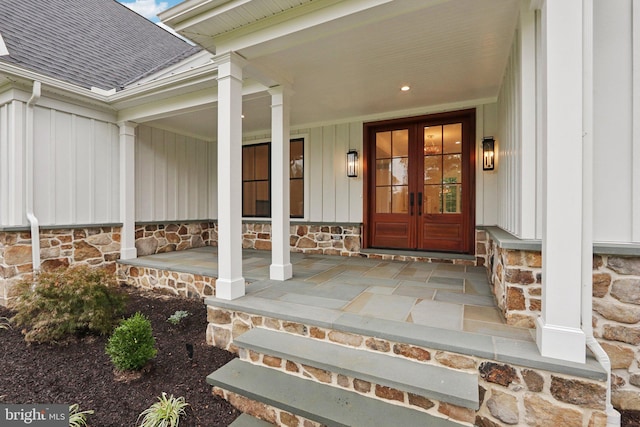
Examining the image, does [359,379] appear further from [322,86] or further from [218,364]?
[322,86]

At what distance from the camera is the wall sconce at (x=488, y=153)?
159 inches

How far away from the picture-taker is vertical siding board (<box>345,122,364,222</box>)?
5.02 metres

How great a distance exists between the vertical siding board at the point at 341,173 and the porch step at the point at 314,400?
331 cm

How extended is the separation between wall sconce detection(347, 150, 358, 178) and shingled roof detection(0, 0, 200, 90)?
3244mm

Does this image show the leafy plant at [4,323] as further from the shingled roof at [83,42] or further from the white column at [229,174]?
the shingled roof at [83,42]

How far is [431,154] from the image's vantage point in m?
4.59

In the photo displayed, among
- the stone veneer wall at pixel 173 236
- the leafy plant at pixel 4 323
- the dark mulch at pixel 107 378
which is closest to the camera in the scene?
the dark mulch at pixel 107 378

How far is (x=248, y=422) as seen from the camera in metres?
1.93

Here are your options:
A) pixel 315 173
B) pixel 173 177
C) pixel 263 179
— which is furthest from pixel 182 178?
pixel 315 173

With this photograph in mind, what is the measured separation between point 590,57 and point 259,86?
309cm

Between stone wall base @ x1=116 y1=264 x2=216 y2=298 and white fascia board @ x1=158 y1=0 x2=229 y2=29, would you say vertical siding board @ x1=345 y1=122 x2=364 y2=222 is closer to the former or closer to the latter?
stone wall base @ x1=116 y1=264 x2=216 y2=298

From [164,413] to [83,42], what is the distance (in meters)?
6.43

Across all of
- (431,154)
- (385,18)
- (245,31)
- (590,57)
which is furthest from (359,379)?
(431,154)

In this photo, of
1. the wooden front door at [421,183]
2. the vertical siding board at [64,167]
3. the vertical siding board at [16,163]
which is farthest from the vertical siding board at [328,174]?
the vertical siding board at [16,163]
